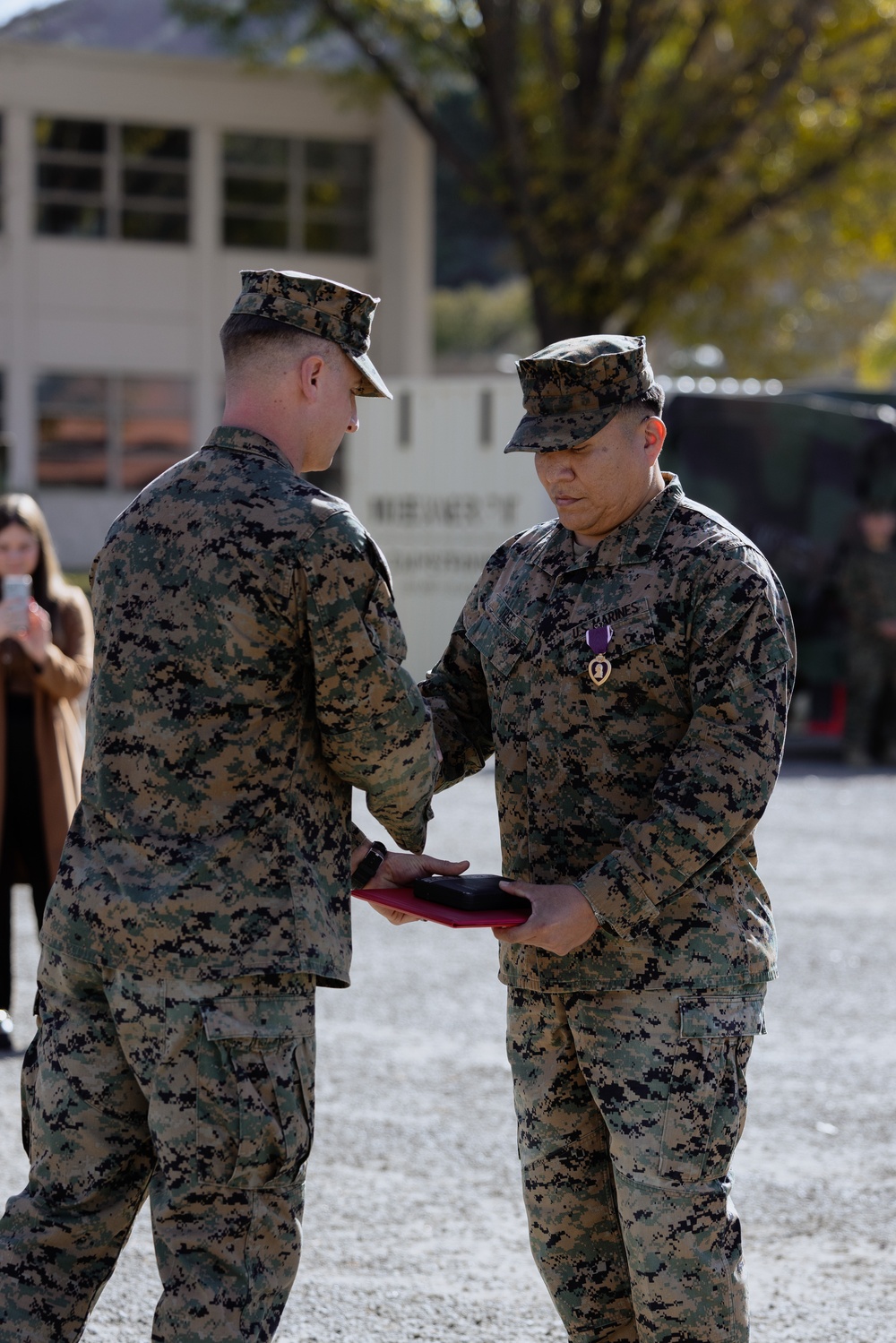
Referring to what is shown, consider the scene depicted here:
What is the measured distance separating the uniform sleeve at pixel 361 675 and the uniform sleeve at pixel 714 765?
0.40 m

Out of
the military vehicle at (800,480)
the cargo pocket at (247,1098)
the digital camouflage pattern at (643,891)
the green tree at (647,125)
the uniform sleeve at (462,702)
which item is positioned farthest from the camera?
the green tree at (647,125)

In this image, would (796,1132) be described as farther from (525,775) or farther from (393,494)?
(393,494)

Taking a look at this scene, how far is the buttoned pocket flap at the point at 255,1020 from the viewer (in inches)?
111

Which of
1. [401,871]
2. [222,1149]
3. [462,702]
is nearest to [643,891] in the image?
[401,871]

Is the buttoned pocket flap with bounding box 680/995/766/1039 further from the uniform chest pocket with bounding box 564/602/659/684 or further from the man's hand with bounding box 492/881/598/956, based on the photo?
the uniform chest pocket with bounding box 564/602/659/684

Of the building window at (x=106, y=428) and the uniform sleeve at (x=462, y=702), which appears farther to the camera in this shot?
the building window at (x=106, y=428)

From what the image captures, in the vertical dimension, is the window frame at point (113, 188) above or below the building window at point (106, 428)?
above

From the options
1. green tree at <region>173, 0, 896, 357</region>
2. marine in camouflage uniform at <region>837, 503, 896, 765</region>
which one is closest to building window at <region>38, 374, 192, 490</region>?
green tree at <region>173, 0, 896, 357</region>

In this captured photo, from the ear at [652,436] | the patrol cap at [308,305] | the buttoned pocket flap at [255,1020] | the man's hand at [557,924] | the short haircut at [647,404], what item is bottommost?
the buttoned pocket flap at [255,1020]

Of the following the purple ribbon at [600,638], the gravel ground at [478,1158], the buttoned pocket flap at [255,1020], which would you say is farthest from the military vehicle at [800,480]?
the buttoned pocket flap at [255,1020]

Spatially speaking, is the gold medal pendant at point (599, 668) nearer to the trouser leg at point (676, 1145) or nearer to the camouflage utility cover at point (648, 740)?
the camouflage utility cover at point (648, 740)

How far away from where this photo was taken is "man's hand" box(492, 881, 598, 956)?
3.05 m

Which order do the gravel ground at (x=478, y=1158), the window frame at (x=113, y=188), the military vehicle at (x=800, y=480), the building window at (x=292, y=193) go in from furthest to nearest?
1. the building window at (x=292, y=193)
2. the window frame at (x=113, y=188)
3. the military vehicle at (x=800, y=480)
4. the gravel ground at (x=478, y=1158)

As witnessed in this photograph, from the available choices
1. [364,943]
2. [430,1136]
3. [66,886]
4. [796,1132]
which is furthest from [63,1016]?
Result: [364,943]
